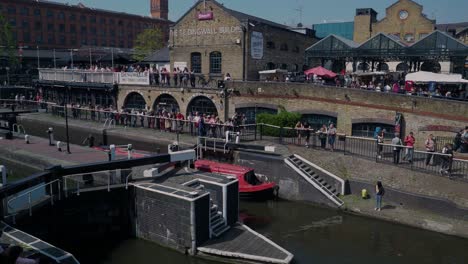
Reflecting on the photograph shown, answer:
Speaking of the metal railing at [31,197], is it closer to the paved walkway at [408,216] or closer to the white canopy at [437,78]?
the paved walkway at [408,216]

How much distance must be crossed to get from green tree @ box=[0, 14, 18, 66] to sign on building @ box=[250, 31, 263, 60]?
41.2 meters

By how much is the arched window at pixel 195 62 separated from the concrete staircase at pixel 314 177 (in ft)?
51.4

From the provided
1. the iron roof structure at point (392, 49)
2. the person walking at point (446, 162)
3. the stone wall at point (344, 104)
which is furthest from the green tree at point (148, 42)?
the person walking at point (446, 162)

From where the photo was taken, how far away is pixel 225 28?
3231 cm

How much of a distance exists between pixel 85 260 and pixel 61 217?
1713mm

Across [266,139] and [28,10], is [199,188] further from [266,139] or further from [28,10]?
[28,10]

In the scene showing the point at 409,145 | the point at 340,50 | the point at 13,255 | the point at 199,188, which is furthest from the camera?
the point at 340,50

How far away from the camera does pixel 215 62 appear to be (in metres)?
33.6

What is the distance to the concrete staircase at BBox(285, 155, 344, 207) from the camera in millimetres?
19553

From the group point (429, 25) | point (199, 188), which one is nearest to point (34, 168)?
point (199, 188)

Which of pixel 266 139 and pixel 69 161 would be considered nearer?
pixel 69 161

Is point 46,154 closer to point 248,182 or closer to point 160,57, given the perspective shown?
point 248,182

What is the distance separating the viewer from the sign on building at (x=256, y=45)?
3206cm

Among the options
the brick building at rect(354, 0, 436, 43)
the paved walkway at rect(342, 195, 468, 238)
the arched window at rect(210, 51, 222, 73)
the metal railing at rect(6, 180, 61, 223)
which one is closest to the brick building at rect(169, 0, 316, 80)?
the arched window at rect(210, 51, 222, 73)
